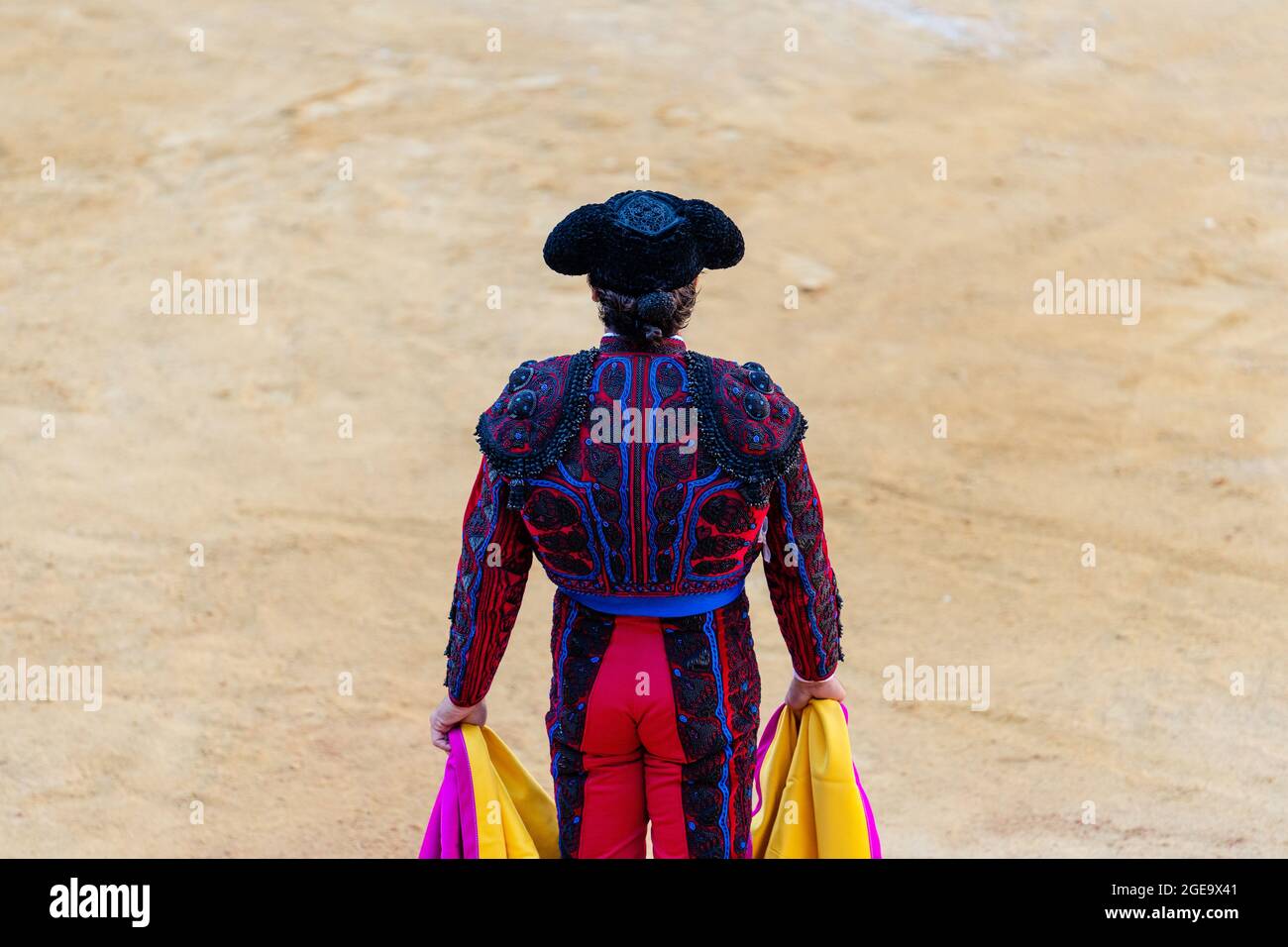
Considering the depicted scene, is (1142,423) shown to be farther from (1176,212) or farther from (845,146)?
(845,146)

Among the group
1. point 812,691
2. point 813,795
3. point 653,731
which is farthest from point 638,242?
point 813,795

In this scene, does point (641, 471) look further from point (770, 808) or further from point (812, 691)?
point (770, 808)

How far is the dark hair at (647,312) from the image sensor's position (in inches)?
109

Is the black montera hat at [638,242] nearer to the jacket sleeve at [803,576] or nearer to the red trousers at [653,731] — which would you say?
the jacket sleeve at [803,576]

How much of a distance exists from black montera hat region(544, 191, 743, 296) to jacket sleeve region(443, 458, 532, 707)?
46 centimetres

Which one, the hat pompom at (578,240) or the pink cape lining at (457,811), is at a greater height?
the hat pompom at (578,240)

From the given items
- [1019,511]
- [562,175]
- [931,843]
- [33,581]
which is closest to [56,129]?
[562,175]

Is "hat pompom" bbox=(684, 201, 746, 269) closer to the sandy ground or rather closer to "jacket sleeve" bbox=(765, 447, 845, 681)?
"jacket sleeve" bbox=(765, 447, 845, 681)

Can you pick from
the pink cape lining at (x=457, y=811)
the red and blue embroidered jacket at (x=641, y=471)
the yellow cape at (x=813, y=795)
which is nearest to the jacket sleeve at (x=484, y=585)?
the red and blue embroidered jacket at (x=641, y=471)

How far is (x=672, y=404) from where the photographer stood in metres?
2.80

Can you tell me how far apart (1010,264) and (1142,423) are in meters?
1.52

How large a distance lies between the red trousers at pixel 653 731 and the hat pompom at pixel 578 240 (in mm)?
718

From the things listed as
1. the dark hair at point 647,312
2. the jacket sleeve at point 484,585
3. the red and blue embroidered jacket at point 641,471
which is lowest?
the jacket sleeve at point 484,585

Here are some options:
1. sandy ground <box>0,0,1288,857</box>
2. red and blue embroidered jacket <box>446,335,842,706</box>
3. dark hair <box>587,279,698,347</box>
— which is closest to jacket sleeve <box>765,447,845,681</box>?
red and blue embroidered jacket <box>446,335,842,706</box>
